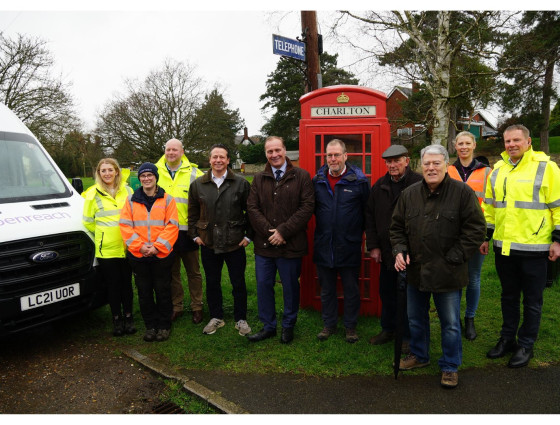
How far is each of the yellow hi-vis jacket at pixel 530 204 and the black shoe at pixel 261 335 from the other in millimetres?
2491

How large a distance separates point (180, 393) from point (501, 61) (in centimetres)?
1488

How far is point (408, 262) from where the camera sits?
3.63m

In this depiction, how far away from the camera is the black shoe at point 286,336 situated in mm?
4523

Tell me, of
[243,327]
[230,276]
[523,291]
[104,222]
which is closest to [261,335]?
[243,327]

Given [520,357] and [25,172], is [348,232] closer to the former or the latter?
[520,357]

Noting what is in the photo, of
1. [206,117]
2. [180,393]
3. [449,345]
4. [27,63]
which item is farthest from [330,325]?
[206,117]

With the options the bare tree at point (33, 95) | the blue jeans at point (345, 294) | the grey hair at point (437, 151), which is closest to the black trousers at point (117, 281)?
the blue jeans at point (345, 294)

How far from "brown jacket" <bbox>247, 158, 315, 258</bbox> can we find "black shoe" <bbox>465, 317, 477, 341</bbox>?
196cm

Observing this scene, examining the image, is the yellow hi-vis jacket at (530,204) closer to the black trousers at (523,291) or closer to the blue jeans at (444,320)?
the black trousers at (523,291)

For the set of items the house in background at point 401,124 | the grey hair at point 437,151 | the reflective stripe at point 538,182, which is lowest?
the reflective stripe at point 538,182

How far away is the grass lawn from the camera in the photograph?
13.1 feet

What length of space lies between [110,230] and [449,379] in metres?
3.64

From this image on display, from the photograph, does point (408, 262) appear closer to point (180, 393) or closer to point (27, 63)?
point (180, 393)

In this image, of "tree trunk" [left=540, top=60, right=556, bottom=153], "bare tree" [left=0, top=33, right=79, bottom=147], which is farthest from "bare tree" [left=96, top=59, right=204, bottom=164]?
"tree trunk" [left=540, top=60, right=556, bottom=153]
